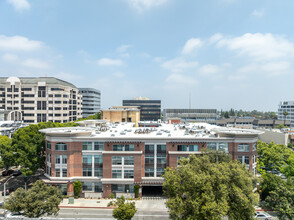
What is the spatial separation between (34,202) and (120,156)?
19.6 m

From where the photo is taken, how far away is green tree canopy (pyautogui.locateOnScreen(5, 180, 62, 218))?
1200 inches

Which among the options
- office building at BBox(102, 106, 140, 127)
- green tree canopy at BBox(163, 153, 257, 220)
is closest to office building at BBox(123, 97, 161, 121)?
office building at BBox(102, 106, 140, 127)

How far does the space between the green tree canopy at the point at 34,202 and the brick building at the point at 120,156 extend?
1329 cm

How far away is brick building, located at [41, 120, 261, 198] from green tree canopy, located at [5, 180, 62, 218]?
13.3 m

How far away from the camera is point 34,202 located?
30766 mm

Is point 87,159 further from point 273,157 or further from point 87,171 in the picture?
point 273,157

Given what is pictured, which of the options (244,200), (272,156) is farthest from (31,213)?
(272,156)

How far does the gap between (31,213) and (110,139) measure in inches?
818

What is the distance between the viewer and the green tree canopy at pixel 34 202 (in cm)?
3047

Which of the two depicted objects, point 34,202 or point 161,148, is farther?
point 161,148

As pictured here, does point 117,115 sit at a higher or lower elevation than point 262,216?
higher

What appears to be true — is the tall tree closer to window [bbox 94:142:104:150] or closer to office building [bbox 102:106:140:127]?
window [bbox 94:142:104:150]

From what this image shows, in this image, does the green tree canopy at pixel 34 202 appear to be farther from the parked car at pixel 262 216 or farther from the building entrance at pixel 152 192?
the parked car at pixel 262 216

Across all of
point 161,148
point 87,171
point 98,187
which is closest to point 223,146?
point 161,148
